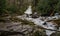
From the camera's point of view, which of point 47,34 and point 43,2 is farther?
point 43,2

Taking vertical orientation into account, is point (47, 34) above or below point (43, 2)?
below

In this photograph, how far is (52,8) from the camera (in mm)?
13047

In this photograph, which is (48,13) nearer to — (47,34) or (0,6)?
(0,6)

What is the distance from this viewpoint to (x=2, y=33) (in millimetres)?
5855

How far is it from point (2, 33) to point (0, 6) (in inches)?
148

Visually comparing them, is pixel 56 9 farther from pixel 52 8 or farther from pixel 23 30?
pixel 23 30

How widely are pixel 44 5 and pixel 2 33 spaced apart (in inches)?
293

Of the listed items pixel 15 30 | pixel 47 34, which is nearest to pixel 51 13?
pixel 47 34

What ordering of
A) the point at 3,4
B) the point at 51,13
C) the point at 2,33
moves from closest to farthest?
the point at 2,33 → the point at 3,4 → the point at 51,13

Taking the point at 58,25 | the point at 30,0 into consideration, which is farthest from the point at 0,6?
the point at 30,0

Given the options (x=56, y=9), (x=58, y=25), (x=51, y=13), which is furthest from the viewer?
(x=51, y=13)

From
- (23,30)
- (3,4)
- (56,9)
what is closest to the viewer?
(23,30)

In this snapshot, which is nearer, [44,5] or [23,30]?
[23,30]

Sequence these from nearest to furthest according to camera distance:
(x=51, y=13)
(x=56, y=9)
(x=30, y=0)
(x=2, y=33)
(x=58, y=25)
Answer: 1. (x=2, y=33)
2. (x=58, y=25)
3. (x=56, y=9)
4. (x=51, y=13)
5. (x=30, y=0)
